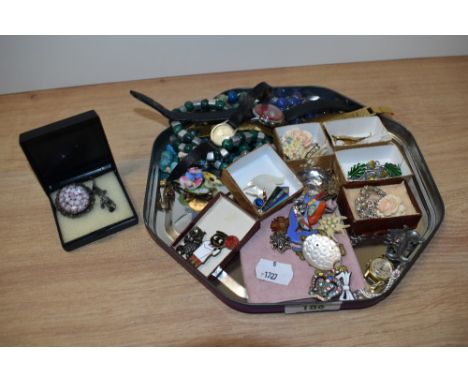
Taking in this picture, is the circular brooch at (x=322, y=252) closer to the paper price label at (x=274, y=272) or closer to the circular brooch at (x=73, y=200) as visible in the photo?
the paper price label at (x=274, y=272)

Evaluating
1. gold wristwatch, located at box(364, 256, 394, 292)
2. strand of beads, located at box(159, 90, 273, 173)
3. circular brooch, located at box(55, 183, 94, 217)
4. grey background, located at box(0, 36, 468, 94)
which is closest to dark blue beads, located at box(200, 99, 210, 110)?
strand of beads, located at box(159, 90, 273, 173)

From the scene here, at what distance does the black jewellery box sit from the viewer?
1.14m

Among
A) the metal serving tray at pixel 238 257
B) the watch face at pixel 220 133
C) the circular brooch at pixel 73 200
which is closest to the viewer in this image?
the metal serving tray at pixel 238 257

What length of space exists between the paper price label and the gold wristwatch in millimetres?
193

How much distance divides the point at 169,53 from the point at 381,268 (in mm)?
996

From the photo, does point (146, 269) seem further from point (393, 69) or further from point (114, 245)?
point (393, 69)

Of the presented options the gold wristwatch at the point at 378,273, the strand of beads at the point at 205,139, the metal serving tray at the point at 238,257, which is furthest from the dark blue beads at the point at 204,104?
the gold wristwatch at the point at 378,273

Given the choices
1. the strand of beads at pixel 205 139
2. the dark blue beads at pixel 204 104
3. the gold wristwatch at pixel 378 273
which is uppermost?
the dark blue beads at pixel 204 104

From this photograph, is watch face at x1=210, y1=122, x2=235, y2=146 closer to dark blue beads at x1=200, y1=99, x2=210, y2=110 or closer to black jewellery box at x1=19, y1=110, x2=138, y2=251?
dark blue beads at x1=200, y1=99, x2=210, y2=110

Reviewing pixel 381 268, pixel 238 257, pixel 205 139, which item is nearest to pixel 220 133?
pixel 205 139

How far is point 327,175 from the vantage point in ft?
4.08

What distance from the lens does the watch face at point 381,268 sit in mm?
1081

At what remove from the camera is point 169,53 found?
1543 millimetres

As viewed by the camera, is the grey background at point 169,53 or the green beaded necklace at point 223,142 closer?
the green beaded necklace at point 223,142
